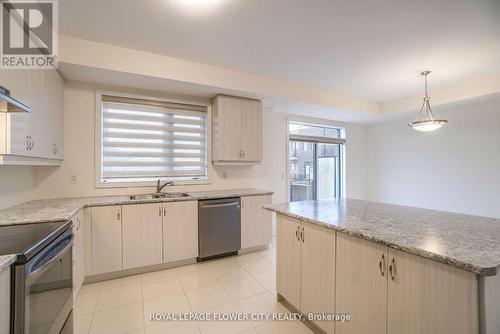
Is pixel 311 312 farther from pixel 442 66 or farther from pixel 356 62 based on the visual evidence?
pixel 442 66

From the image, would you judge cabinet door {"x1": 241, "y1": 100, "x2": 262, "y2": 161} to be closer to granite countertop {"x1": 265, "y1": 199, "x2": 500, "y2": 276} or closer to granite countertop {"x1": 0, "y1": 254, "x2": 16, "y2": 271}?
granite countertop {"x1": 265, "y1": 199, "x2": 500, "y2": 276}

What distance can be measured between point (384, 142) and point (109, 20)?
5547mm

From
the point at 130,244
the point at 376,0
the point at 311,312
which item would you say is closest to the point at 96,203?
the point at 130,244

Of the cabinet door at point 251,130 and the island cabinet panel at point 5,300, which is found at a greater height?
the cabinet door at point 251,130

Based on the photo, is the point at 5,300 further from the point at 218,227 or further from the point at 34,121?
the point at 218,227

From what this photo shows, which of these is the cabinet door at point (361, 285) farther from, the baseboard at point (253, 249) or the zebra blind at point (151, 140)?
the zebra blind at point (151, 140)

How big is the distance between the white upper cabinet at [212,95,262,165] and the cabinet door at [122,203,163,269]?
1.22 metres

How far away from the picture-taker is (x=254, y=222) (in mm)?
3453

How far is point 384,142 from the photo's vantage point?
5.25 meters

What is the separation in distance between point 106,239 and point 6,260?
5.46 feet

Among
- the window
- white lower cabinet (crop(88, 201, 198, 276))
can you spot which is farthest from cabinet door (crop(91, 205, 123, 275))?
the window

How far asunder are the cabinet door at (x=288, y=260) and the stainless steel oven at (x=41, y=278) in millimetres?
1692

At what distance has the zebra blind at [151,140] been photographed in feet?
9.80

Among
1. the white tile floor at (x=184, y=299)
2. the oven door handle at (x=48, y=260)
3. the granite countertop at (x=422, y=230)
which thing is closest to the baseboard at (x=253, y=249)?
the white tile floor at (x=184, y=299)
